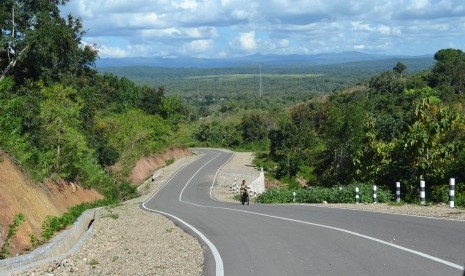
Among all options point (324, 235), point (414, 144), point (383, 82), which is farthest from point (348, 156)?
point (383, 82)

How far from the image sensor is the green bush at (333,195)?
2338 cm

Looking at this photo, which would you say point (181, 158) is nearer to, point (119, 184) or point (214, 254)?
point (119, 184)

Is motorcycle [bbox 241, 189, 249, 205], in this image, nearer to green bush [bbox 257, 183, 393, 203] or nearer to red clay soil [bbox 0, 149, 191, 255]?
green bush [bbox 257, 183, 393, 203]

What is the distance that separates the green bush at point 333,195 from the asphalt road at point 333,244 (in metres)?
5.48

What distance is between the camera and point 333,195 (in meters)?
25.4

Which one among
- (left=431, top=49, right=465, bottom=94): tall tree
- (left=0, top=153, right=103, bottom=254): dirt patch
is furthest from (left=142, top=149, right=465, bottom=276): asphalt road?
(left=431, top=49, right=465, bottom=94): tall tree

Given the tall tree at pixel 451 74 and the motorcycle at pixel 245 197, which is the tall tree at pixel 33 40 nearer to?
the motorcycle at pixel 245 197

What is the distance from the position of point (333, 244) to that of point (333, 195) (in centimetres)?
1411

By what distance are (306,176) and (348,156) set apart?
1794cm

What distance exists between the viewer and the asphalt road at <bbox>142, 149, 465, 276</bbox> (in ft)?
30.1

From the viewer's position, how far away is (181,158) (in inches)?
3487

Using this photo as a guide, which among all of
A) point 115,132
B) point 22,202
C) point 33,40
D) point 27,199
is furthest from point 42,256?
point 115,132

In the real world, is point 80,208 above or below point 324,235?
below

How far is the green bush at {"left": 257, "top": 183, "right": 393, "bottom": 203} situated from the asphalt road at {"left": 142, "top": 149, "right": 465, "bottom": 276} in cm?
548
